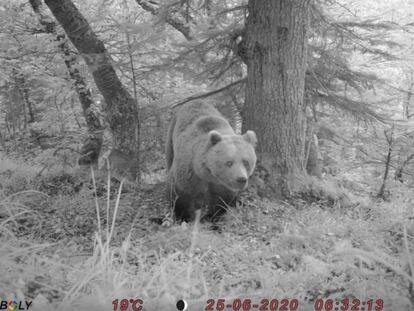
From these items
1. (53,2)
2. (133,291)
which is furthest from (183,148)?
(53,2)

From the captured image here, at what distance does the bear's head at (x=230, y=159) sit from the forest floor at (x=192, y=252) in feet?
2.37

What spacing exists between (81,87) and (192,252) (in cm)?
701

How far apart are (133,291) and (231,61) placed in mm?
5894

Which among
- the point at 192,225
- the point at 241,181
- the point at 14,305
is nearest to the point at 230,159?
the point at 241,181

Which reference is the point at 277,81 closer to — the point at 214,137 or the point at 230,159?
the point at 214,137

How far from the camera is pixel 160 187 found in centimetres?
772

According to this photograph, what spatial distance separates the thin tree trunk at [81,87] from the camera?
911 centimetres

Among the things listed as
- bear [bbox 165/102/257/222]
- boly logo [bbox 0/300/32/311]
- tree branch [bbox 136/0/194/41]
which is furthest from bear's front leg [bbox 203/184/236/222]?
tree branch [bbox 136/0/194/41]

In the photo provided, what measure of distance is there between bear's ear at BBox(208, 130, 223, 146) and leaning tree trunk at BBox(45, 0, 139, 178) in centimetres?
313

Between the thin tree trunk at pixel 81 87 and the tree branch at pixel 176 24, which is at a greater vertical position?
the tree branch at pixel 176 24

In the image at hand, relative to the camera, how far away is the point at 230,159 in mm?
5602

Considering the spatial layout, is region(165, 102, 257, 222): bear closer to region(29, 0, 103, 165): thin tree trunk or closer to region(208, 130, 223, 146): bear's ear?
region(208, 130, 223, 146): bear's ear

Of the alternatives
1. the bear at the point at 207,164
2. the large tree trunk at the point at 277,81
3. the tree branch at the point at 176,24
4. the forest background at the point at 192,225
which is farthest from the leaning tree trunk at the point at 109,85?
the large tree trunk at the point at 277,81

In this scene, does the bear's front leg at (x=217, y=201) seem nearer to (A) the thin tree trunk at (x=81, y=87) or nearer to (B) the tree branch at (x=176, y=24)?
(A) the thin tree trunk at (x=81, y=87)
